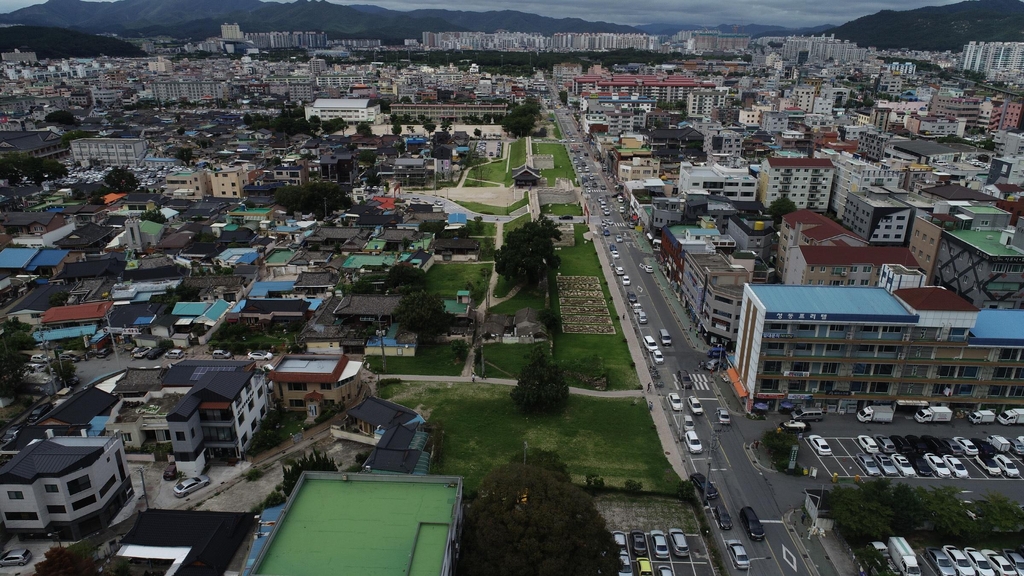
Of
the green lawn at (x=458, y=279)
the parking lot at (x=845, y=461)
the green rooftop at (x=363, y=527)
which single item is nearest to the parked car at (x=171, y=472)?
the green rooftop at (x=363, y=527)

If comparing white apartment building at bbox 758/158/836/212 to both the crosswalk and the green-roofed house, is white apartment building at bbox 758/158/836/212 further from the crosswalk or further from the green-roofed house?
the crosswalk

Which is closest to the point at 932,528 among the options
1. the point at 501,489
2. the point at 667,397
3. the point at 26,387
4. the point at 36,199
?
the point at 667,397

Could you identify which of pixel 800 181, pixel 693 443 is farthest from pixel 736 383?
pixel 800 181

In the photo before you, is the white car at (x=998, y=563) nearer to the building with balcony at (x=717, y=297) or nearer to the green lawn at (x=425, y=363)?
the building with balcony at (x=717, y=297)

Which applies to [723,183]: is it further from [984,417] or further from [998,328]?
[984,417]

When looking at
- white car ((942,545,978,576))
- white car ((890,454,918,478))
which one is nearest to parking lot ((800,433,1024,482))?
white car ((890,454,918,478))
